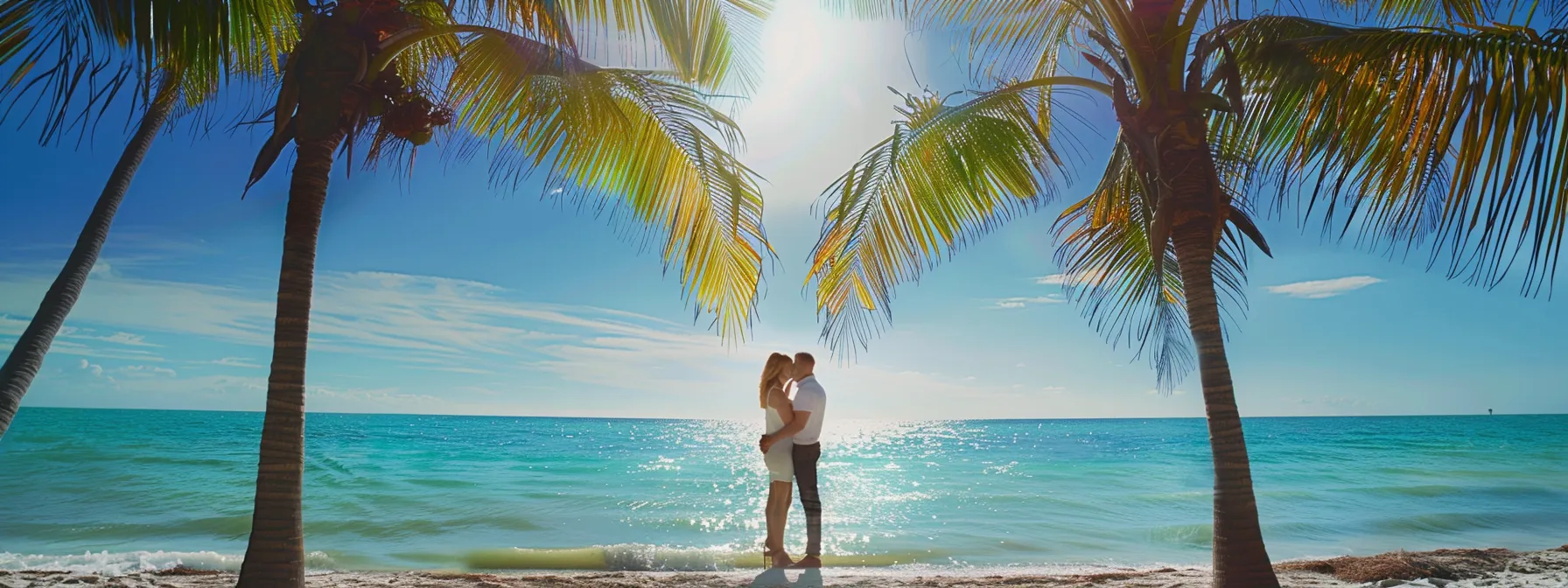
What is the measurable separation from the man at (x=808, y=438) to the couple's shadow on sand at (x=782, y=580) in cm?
30

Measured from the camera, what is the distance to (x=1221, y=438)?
4445 mm

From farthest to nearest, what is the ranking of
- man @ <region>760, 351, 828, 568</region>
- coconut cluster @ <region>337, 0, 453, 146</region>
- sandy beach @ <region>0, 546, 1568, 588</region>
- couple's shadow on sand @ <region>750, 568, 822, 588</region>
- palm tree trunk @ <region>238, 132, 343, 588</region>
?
man @ <region>760, 351, 828, 568</region> → sandy beach @ <region>0, 546, 1568, 588</region> → couple's shadow on sand @ <region>750, 568, 822, 588</region> → coconut cluster @ <region>337, 0, 453, 146</region> → palm tree trunk @ <region>238, 132, 343, 588</region>

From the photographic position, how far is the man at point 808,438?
5961 millimetres

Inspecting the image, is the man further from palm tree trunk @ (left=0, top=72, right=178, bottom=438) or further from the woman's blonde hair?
palm tree trunk @ (left=0, top=72, right=178, bottom=438)

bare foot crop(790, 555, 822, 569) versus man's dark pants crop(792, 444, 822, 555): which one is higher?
man's dark pants crop(792, 444, 822, 555)

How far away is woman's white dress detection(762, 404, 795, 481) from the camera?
6.01 meters

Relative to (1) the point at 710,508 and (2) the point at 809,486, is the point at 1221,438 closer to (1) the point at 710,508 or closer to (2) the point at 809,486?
(2) the point at 809,486

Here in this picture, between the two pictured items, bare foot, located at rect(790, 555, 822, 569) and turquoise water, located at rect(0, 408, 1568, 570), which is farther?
turquoise water, located at rect(0, 408, 1568, 570)

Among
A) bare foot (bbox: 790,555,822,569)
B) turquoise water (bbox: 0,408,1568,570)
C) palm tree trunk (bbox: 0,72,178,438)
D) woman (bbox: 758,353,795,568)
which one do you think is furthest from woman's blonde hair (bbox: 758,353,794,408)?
palm tree trunk (bbox: 0,72,178,438)

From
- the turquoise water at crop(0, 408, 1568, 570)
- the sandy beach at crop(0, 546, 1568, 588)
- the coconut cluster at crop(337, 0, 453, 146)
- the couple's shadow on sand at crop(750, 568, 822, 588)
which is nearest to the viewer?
the coconut cluster at crop(337, 0, 453, 146)

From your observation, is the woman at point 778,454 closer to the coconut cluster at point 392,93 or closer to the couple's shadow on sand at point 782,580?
the couple's shadow on sand at point 782,580

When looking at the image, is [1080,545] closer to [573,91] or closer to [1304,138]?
[1304,138]

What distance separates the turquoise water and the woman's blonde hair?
8.11ft

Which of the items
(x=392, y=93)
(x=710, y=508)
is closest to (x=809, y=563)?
(x=392, y=93)
